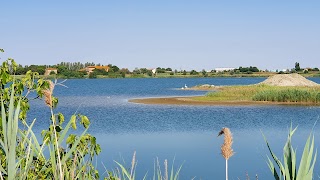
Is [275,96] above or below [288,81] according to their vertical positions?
below

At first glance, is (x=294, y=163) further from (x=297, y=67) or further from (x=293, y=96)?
(x=297, y=67)

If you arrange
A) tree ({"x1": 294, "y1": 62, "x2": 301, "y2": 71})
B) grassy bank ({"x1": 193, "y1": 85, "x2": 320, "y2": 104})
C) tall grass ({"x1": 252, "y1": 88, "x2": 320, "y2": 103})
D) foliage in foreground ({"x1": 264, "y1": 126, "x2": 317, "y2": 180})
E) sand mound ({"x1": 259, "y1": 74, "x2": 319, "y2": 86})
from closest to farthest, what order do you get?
1. foliage in foreground ({"x1": 264, "y1": 126, "x2": 317, "y2": 180})
2. tall grass ({"x1": 252, "y1": 88, "x2": 320, "y2": 103})
3. grassy bank ({"x1": 193, "y1": 85, "x2": 320, "y2": 104})
4. sand mound ({"x1": 259, "y1": 74, "x2": 319, "y2": 86})
5. tree ({"x1": 294, "y1": 62, "x2": 301, "y2": 71})

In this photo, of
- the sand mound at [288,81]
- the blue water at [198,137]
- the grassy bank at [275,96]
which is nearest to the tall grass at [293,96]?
the grassy bank at [275,96]

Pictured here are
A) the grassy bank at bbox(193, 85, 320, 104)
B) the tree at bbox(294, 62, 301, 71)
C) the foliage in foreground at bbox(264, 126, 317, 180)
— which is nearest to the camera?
the foliage in foreground at bbox(264, 126, 317, 180)

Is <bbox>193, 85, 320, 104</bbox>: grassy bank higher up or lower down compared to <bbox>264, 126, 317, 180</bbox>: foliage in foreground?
lower down

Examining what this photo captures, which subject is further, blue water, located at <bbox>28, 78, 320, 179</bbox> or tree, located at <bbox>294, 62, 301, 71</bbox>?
tree, located at <bbox>294, 62, 301, 71</bbox>

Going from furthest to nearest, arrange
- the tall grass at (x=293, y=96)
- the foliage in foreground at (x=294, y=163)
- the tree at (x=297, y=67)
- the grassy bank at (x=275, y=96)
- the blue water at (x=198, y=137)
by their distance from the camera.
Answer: the tree at (x=297, y=67) → the grassy bank at (x=275, y=96) → the tall grass at (x=293, y=96) → the blue water at (x=198, y=137) → the foliage in foreground at (x=294, y=163)

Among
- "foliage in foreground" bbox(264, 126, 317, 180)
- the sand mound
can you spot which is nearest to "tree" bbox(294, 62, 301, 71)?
the sand mound

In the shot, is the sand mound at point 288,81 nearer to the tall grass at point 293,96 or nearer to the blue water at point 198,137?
the tall grass at point 293,96

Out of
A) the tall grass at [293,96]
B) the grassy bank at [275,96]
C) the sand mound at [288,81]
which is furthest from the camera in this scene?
the sand mound at [288,81]

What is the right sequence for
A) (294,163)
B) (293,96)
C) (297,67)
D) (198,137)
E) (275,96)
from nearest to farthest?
(294,163) → (198,137) → (293,96) → (275,96) → (297,67)

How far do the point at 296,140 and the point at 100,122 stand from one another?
13.3 metres

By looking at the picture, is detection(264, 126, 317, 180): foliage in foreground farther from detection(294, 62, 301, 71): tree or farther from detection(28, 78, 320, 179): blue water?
detection(294, 62, 301, 71): tree

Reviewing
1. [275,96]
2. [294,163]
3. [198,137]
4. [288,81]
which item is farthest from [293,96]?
[294,163]
